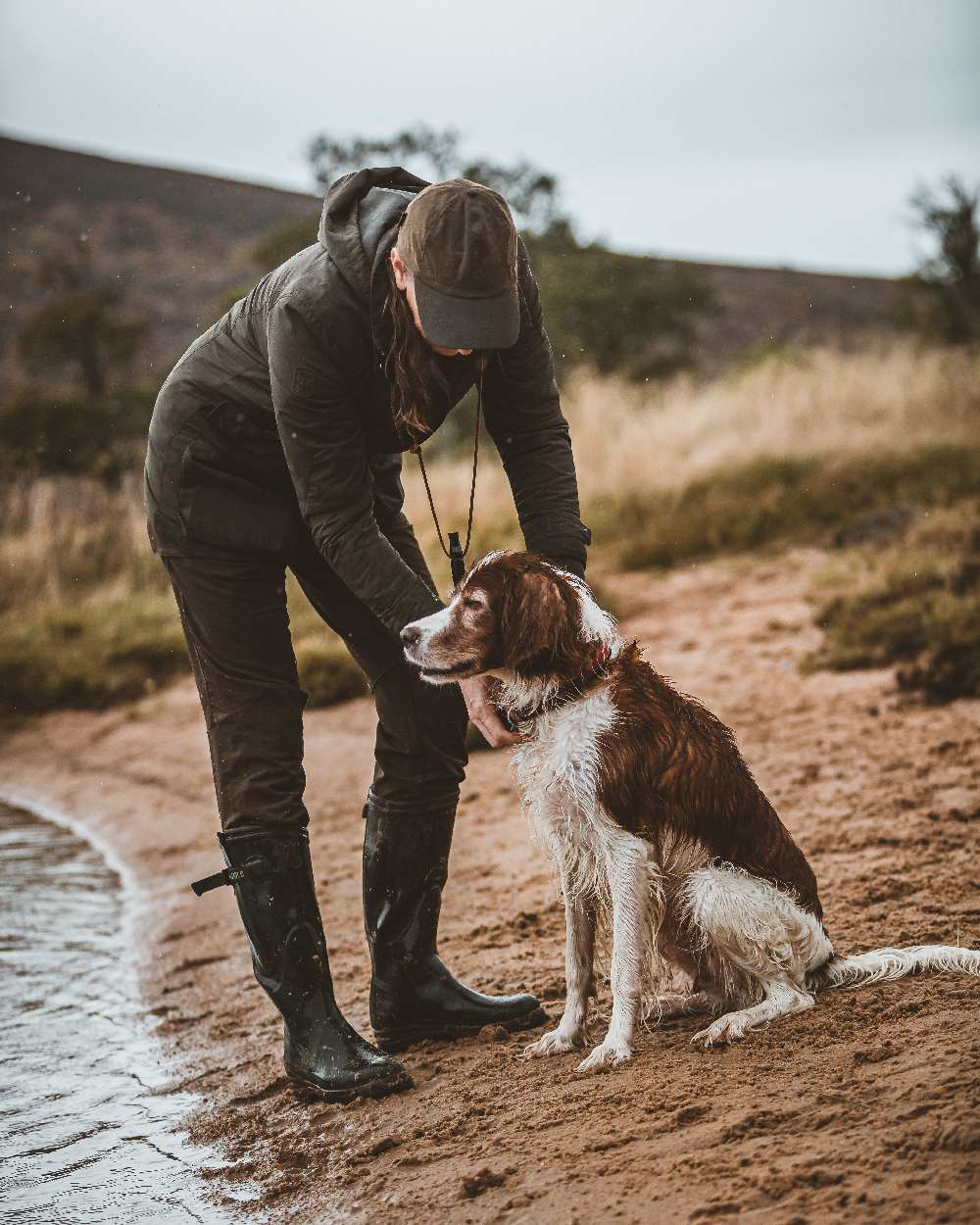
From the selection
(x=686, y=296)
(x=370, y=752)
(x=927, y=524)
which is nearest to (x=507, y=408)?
(x=370, y=752)

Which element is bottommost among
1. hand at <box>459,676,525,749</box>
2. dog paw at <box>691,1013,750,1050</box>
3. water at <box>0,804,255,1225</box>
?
water at <box>0,804,255,1225</box>

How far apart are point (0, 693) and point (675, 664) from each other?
6481 mm

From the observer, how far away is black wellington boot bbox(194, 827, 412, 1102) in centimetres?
390

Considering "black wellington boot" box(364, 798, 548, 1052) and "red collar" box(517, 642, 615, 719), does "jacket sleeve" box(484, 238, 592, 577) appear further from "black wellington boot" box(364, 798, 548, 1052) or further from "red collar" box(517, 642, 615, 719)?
"black wellington boot" box(364, 798, 548, 1052)

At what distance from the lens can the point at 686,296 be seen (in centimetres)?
2506

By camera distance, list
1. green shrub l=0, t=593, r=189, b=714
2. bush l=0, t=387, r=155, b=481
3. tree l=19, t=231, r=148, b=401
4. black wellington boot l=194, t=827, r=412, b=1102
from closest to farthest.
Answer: black wellington boot l=194, t=827, r=412, b=1102 < green shrub l=0, t=593, r=189, b=714 < bush l=0, t=387, r=155, b=481 < tree l=19, t=231, r=148, b=401

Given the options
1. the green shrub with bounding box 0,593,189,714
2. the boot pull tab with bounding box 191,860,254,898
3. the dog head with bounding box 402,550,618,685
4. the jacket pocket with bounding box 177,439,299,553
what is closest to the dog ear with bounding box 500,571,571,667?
the dog head with bounding box 402,550,618,685

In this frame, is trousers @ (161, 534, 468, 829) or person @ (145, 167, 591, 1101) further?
trousers @ (161, 534, 468, 829)

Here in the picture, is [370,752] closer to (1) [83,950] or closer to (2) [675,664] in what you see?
(2) [675,664]

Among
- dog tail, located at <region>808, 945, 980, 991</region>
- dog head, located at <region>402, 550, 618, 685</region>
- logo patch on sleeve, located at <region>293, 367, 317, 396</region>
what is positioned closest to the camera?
logo patch on sleeve, located at <region>293, 367, 317, 396</region>

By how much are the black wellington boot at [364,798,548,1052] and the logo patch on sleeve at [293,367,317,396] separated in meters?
1.45

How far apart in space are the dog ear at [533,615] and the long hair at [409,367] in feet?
1.75

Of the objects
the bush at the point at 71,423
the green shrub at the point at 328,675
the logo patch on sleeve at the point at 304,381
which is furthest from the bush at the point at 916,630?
the bush at the point at 71,423

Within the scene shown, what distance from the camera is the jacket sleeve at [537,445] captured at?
3.95 metres
